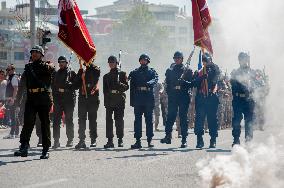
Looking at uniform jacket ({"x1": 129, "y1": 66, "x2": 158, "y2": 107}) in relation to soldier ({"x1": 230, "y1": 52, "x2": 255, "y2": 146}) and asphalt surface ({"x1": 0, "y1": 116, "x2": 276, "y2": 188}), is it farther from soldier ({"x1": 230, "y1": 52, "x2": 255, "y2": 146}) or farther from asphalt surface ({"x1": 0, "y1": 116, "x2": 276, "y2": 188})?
soldier ({"x1": 230, "y1": 52, "x2": 255, "y2": 146})

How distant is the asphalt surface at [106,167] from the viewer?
867cm

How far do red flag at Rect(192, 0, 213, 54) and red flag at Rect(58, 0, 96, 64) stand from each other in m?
2.67

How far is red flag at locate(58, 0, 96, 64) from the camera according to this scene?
1358 centimetres

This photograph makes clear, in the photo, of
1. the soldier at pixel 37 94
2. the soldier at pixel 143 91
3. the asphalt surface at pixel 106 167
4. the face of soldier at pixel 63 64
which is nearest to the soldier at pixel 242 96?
the asphalt surface at pixel 106 167

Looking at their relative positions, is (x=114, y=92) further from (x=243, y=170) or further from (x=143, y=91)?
(x=243, y=170)

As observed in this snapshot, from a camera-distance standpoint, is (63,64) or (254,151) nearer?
(254,151)

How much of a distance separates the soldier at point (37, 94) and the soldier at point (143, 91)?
2887 mm

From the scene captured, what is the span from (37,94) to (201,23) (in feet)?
16.4

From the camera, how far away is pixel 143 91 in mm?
14406

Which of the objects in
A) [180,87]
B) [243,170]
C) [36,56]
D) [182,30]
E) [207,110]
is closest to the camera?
[243,170]

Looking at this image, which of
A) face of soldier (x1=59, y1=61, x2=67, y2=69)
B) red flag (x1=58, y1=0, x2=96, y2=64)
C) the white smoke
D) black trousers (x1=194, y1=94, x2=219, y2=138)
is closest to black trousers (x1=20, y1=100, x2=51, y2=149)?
red flag (x1=58, y1=0, x2=96, y2=64)

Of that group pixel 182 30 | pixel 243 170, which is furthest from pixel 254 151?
pixel 182 30

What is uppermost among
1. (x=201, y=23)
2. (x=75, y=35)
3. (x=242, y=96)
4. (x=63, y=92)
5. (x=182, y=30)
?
(x=182, y=30)

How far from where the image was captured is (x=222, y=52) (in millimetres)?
23984
